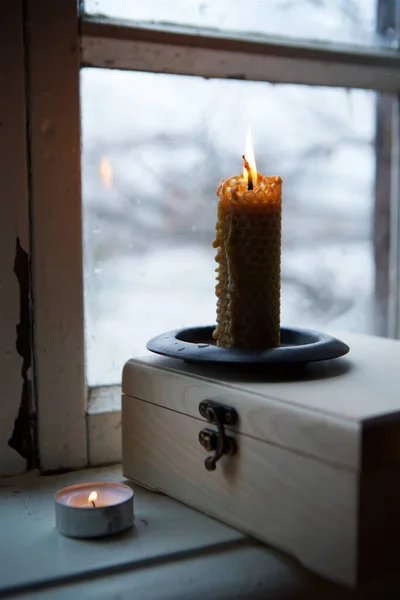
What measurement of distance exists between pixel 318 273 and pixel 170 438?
504 millimetres

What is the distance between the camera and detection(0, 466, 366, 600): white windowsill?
656mm

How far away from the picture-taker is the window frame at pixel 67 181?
950 mm

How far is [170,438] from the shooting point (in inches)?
32.9

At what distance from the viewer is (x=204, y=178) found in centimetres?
113

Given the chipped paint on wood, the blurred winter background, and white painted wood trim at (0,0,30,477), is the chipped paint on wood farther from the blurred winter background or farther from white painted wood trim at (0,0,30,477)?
the blurred winter background

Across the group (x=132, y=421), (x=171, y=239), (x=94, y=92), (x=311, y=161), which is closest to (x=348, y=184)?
(x=311, y=161)

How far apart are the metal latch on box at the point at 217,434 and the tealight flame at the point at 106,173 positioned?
0.42m

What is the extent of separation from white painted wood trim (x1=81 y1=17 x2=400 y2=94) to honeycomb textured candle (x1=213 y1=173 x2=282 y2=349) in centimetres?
32

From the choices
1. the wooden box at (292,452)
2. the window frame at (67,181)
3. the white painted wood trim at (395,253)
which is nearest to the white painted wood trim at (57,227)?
the window frame at (67,181)

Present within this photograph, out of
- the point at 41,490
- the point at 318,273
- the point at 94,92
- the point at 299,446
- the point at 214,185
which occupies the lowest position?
the point at 41,490

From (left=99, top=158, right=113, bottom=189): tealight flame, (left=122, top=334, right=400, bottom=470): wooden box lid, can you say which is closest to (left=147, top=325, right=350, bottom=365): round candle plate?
(left=122, top=334, right=400, bottom=470): wooden box lid

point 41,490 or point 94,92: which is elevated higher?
point 94,92

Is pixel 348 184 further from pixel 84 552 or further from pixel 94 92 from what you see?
pixel 84 552

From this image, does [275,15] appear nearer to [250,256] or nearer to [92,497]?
[250,256]
